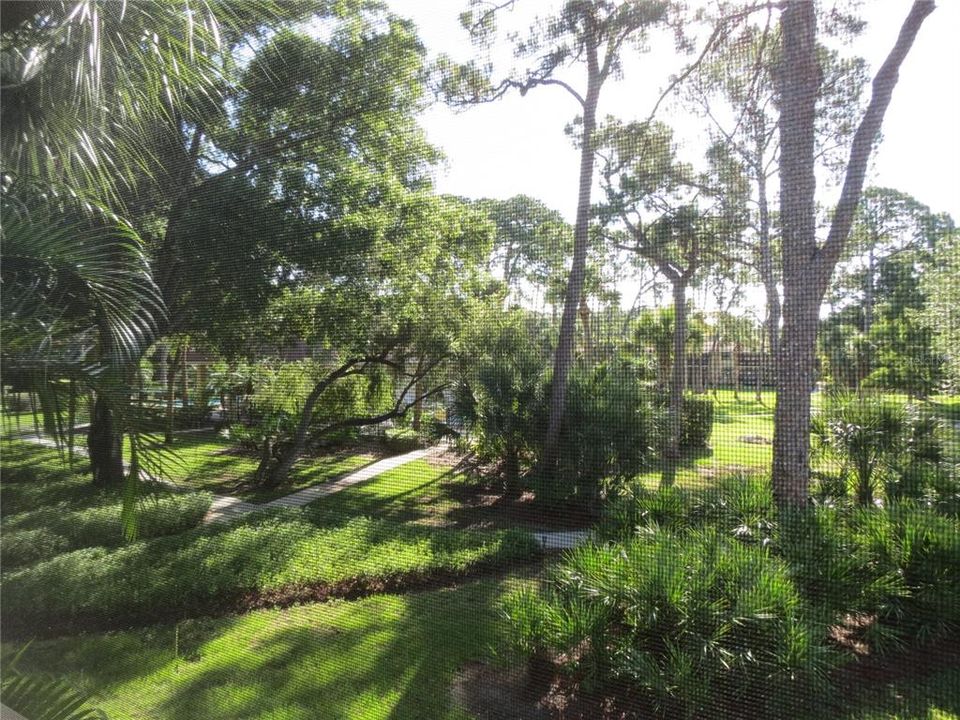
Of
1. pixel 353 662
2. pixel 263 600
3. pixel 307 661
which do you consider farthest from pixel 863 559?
pixel 263 600

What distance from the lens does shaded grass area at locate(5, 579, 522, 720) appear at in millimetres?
1466

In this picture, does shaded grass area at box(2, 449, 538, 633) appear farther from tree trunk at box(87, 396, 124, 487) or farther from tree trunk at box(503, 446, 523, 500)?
tree trunk at box(87, 396, 124, 487)

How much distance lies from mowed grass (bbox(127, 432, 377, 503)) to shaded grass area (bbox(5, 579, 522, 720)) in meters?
0.42

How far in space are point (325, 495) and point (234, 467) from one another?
487 mm

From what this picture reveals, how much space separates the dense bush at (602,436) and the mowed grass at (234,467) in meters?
0.70

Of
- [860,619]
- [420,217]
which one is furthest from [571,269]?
[860,619]

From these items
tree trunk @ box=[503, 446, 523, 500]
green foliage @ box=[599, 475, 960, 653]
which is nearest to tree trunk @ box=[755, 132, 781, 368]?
green foliage @ box=[599, 475, 960, 653]

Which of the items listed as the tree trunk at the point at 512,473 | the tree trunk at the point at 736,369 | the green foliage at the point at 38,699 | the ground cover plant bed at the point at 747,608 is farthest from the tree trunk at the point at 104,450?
the tree trunk at the point at 736,369

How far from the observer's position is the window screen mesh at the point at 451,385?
1.08 metres

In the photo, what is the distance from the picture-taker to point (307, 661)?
1591 millimetres

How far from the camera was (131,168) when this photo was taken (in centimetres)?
193

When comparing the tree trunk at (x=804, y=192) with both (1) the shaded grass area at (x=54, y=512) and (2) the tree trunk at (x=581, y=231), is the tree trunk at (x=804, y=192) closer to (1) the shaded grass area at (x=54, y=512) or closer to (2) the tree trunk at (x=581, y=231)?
(2) the tree trunk at (x=581, y=231)

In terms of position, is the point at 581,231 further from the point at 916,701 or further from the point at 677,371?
the point at 916,701

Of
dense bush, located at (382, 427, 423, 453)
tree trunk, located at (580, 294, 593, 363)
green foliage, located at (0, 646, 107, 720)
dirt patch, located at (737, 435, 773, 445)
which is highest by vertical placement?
tree trunk, located at (580, 294, 593, 363)
